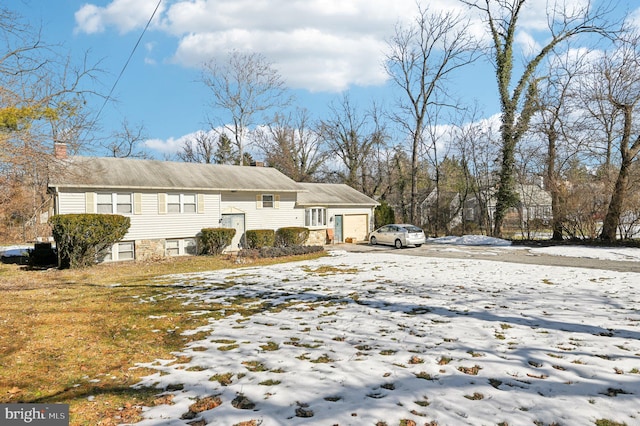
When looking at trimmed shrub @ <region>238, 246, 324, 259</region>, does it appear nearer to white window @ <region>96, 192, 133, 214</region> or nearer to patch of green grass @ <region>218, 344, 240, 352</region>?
white window @ <region>96, 192, 133, 214</region>

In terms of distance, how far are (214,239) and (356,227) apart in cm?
1113

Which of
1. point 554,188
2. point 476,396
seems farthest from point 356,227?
point 476,396

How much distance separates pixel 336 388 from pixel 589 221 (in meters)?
20.7

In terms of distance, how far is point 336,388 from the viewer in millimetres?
3719

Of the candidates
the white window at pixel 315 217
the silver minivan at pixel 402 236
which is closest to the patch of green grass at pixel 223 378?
the silver minivan at pixel 402 236

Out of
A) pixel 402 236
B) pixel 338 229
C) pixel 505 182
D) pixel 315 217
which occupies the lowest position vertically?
pixel 402 236

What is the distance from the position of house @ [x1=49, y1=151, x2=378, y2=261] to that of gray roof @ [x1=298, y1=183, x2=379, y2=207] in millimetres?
131

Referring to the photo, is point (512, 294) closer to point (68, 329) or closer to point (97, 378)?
point (97, 378)

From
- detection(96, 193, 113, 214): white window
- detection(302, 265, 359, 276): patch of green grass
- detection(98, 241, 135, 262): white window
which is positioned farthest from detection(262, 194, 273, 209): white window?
detection(302, 265, 359, 276): patch of green grass

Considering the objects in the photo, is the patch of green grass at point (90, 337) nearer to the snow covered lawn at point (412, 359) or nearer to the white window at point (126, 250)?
the snow covered lawn at point (412, 359)

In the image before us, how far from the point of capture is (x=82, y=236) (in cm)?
1393

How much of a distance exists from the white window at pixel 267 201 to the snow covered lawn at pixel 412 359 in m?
12.5

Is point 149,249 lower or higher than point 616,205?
lower

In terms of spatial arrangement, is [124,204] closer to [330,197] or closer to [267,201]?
[267,201]
